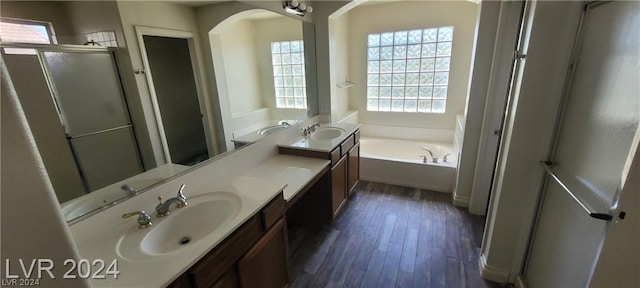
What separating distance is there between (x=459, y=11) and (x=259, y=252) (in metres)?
3.92

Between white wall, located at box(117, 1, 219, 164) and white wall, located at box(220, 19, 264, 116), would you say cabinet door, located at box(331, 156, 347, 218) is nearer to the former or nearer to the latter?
white wall, located at box(220, 19, 264, 116)

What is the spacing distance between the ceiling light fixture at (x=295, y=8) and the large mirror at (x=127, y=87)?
0.35 metres

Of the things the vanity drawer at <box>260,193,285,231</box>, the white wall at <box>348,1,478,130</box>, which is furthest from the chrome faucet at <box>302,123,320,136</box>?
the white wall at <box>348,1,478,130</box>

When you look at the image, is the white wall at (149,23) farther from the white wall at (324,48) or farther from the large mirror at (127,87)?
the white wall at (324,48)

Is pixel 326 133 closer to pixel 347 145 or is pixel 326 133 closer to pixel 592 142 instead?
pixel 347 145

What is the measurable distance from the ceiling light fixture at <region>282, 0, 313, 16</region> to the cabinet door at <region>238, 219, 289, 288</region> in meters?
1.96

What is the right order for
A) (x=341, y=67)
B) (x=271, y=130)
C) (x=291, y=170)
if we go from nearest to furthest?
(x=291, y=170) → (x=271, y=130) → (x=341, y=67)

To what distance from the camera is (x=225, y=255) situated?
1.14 metres

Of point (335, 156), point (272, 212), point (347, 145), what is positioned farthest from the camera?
point (347, 145)

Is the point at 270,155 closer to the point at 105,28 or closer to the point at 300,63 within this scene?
the point at 300,63

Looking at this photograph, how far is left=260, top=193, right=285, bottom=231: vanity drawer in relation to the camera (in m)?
1.38

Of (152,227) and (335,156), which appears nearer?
(152,227)

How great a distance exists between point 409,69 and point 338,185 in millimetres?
2526

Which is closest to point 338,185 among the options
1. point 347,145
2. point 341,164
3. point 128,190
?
point 341,164
